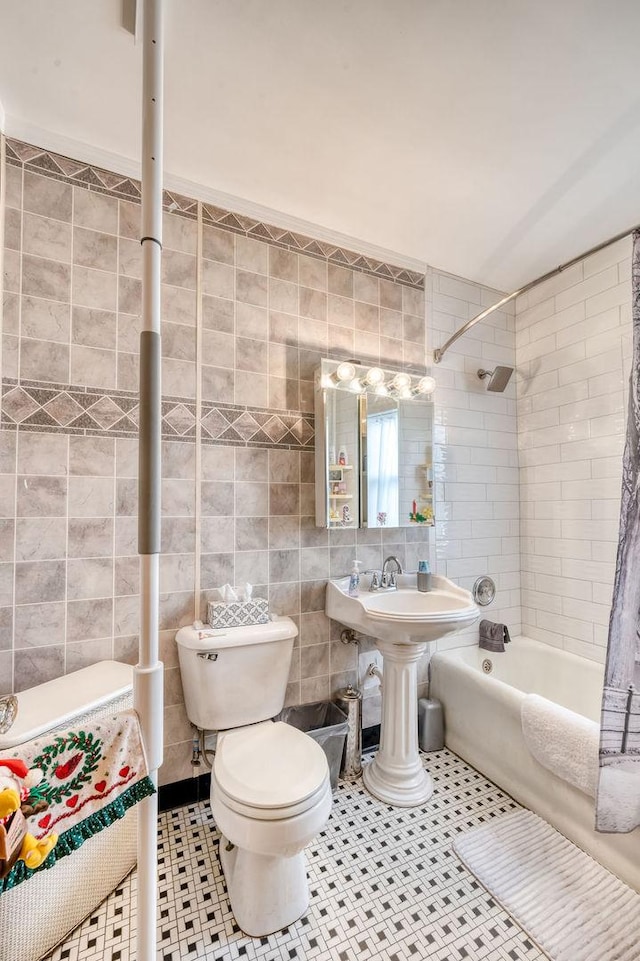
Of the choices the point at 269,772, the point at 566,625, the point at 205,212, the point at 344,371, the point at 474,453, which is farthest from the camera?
the point at 474,453

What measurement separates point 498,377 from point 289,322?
1.23m

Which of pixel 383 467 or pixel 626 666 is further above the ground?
pixel 383 467

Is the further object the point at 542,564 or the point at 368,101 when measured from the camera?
the point at 542,564

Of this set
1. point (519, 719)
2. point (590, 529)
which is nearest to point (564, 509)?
point (590, 529)

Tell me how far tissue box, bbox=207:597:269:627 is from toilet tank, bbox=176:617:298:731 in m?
0.03

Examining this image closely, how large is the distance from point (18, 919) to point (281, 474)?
4.95 feet

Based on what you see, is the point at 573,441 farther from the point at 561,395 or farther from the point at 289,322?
the point at 289,322

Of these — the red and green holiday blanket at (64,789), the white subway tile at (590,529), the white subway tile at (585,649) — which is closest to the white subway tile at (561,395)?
the white subway tile at (590,529)

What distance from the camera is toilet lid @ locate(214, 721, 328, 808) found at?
1.18 meters

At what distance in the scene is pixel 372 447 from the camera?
6.63 ft

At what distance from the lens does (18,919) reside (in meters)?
1.05

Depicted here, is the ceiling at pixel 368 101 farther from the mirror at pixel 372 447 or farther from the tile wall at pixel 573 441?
the mirror at pixel 372 447

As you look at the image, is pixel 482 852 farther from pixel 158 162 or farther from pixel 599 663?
pixel 158 162

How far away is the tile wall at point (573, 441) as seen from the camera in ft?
6.86
